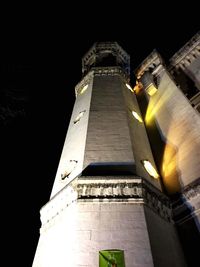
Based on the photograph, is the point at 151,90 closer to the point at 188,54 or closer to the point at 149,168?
the point at 188,54

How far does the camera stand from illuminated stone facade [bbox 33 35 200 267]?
686 centimetres

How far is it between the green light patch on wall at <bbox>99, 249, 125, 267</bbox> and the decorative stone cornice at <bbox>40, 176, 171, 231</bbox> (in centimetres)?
159

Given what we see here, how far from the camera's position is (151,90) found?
17078 mm

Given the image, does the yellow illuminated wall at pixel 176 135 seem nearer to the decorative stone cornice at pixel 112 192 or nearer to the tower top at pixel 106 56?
the decorative stone cornice at pixel 112 192

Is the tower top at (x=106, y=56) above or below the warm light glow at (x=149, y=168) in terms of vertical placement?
above

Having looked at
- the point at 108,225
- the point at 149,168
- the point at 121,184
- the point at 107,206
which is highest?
the point at 149,168

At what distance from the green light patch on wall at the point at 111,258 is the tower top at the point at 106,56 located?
14931 millimetres

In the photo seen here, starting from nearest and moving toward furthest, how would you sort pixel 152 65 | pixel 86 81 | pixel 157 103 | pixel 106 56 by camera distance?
pixel 157 103
pixel 86 81
pixel 152 65
pixel 106 56

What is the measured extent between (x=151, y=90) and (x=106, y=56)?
5.29 metres

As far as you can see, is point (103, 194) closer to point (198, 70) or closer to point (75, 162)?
point (75, 162)

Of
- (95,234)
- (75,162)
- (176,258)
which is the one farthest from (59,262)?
(75,162)

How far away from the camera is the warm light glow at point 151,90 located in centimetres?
1678

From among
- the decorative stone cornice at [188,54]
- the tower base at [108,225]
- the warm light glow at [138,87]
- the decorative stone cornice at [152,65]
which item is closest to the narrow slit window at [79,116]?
the tower base at [108,225]

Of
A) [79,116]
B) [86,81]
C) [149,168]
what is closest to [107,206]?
[149,168]
